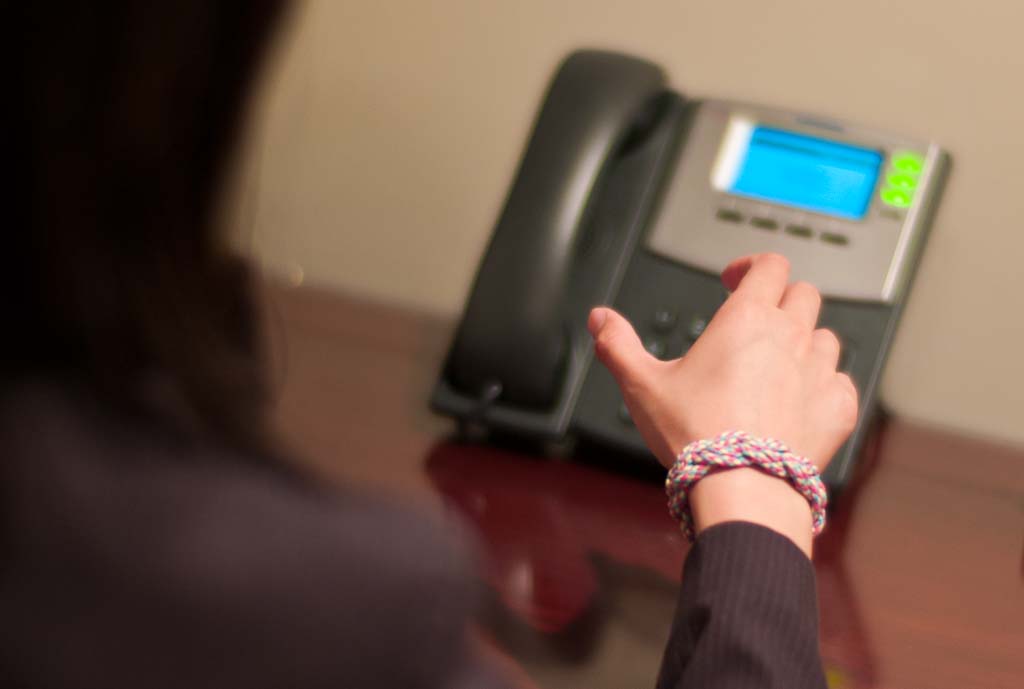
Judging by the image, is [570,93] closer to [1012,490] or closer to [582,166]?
[582,166]

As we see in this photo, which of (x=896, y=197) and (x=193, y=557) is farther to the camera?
(x=896, y=197)

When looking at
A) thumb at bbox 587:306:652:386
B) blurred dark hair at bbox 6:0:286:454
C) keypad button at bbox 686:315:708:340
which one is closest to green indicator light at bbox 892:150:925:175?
keypad button at bbox 686:315:708:340

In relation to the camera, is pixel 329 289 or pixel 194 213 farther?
pixel 329 289

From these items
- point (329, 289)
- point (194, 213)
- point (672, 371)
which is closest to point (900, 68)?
point (672, 371)

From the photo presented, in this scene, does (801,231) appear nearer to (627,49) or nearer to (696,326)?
(696,326)

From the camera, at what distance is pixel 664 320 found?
27.1 inches

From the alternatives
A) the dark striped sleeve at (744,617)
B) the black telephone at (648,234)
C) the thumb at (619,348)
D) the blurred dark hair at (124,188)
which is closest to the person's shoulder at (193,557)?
the blurred dark hair at (124,188)

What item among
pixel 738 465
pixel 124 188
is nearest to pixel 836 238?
pixel 738 465

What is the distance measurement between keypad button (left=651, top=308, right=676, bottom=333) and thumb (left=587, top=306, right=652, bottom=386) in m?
0.17

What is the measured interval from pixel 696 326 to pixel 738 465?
0.25m

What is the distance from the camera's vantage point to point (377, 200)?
96cm

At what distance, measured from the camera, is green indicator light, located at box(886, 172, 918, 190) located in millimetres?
695

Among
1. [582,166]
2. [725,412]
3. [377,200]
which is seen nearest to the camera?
[725,412]

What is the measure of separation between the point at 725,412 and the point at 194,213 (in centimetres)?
28
